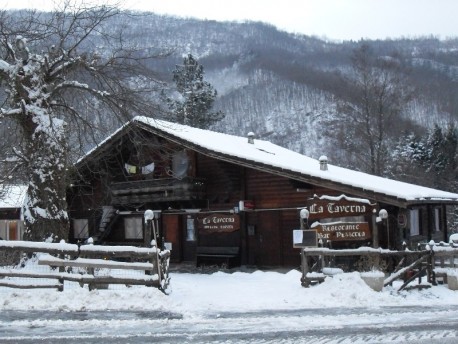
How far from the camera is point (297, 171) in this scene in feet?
60.5

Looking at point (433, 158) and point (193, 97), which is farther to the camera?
point (433, 158)

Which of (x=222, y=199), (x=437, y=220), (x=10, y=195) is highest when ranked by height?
(x=10, y=195)

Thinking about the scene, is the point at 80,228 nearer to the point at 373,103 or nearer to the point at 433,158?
the point at 373,103

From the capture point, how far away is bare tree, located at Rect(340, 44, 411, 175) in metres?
35.4

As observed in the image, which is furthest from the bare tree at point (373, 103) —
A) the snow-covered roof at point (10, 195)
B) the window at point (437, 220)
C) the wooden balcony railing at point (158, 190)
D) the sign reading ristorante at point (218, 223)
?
the snow-covered roof at point (10, 195)

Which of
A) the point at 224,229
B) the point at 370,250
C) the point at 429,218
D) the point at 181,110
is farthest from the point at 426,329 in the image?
the point at 181,110

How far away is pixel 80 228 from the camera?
86.0 ft

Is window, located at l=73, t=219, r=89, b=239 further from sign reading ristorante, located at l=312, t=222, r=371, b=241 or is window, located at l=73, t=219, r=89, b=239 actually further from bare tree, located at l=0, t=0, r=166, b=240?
sign reading ristorante, located at l=312, t=222, r=371, b=241

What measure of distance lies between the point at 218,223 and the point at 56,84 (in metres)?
8.03

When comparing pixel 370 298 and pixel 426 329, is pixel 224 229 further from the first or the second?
pixel 426 329

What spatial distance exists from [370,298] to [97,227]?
15.9 metres

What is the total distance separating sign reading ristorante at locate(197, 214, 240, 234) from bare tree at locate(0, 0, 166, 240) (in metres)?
6.15

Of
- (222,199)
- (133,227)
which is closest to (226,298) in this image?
(222,199)

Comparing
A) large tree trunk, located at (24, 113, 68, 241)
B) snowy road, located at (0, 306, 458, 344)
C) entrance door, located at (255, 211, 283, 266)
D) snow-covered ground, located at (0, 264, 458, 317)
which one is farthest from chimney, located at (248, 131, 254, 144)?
snowy road, located at (0, 306, 458, 344)
